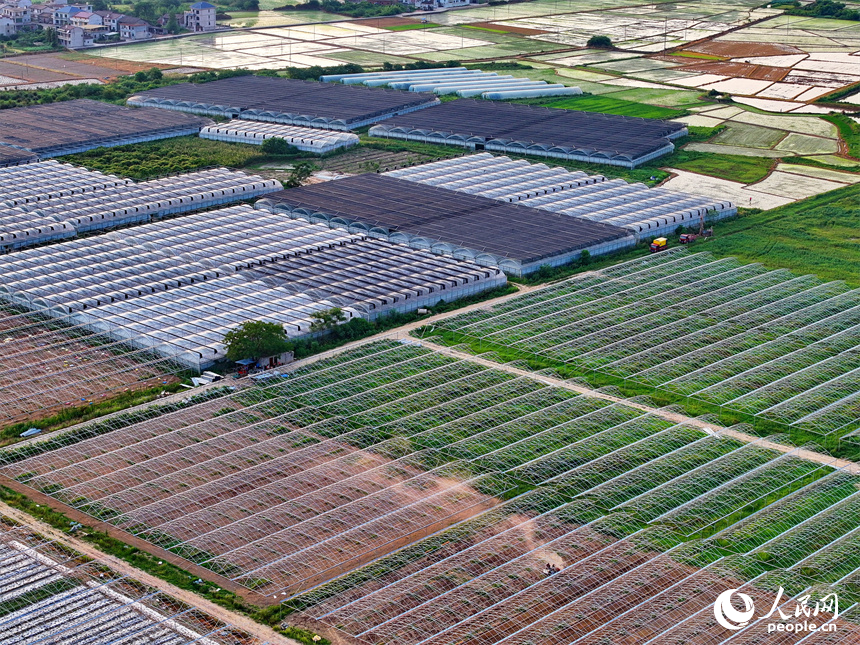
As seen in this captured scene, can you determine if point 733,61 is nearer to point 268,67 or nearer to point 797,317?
point 268,67

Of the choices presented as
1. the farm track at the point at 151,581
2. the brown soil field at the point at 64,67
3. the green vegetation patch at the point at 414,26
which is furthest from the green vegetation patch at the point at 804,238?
the green vegetation patch at the point at 414,26

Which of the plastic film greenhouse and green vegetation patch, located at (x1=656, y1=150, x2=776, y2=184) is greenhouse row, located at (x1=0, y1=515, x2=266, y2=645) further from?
green vegetation patch, located at (x1=656, y1=150, x2=776, y2=184)

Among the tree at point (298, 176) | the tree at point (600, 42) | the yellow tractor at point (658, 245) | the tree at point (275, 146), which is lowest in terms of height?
the yellow tractor at point (658, 245)

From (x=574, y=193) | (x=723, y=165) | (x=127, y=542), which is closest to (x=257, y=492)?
(x=127, y=542)

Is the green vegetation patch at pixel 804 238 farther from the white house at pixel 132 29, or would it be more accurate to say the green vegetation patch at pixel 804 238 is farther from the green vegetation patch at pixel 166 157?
the white house at pixel 132 29

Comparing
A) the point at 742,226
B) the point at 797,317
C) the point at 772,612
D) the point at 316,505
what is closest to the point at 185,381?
the point at 316,505

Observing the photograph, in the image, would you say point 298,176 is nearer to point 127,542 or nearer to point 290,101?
point 290,101

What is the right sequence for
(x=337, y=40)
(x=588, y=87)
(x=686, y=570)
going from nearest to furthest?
(x=686, y=570) → (x=588, y=87) → (x=337, y=40)
